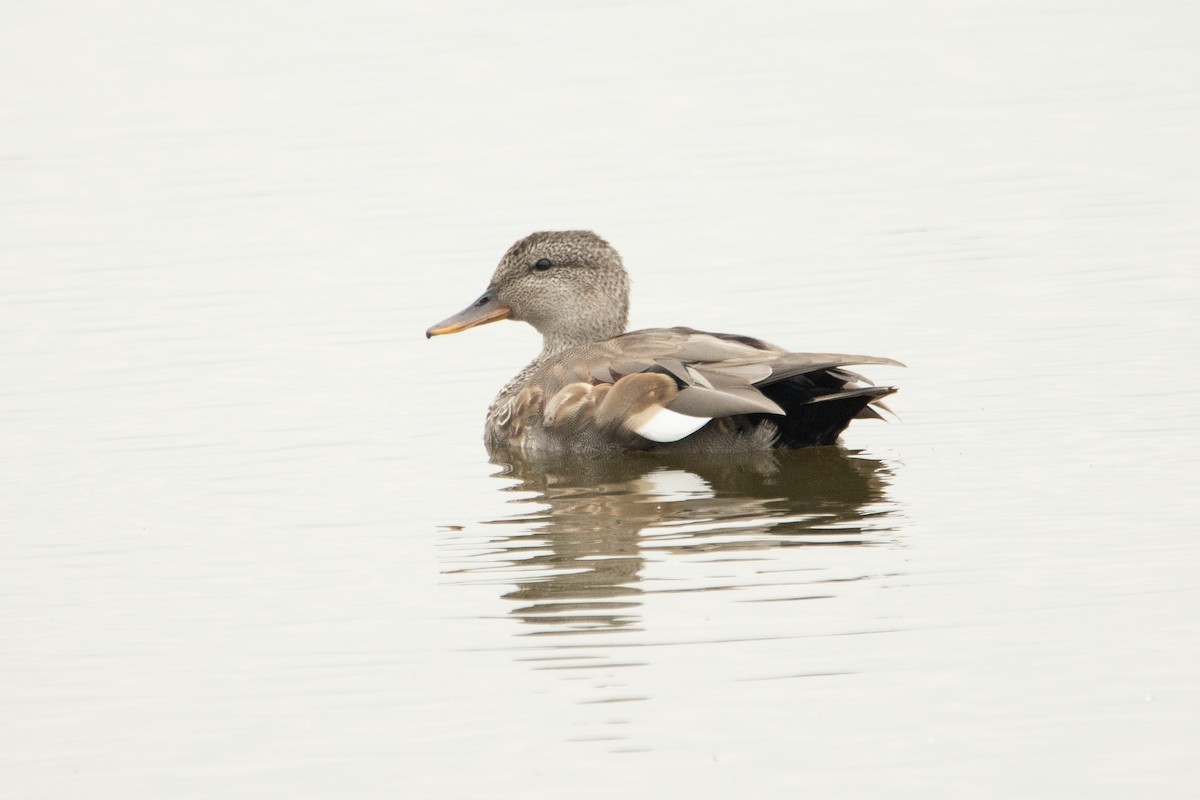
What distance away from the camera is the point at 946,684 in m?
6.86

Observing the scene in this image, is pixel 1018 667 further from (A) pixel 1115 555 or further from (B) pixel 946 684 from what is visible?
(A) pixel 1115 555

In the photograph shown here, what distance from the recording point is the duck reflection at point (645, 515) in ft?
27.0

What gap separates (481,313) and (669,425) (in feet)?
7.78

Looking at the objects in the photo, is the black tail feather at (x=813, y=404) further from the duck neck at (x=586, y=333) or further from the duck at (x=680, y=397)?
the duck neck at (x=586, y=333)

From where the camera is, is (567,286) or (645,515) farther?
(567,286)

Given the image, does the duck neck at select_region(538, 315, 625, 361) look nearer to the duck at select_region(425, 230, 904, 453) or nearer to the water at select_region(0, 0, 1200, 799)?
the duck at select_region(425, 230, 904, 453)

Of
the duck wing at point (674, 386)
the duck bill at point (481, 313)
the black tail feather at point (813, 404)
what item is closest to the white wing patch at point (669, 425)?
the duck wing at point (674, 386)

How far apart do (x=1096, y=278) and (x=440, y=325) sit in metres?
4.51

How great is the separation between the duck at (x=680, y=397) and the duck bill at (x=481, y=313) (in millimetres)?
509

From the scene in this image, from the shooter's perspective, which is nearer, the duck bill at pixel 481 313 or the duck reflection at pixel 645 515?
the duck reflection at pixel 645 515

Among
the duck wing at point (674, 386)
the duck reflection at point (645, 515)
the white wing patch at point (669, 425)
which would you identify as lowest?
the duck reflection at point (645, 515)

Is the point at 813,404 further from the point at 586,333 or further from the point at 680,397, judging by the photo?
the point at 586,333

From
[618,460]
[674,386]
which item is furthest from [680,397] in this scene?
[618,460]

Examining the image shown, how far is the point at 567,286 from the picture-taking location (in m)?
12.2
